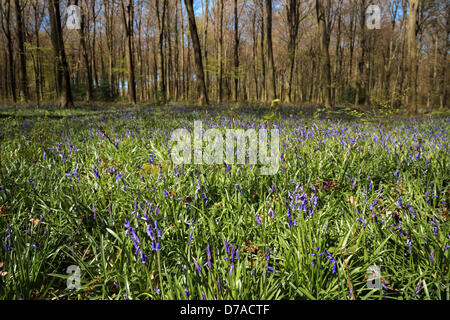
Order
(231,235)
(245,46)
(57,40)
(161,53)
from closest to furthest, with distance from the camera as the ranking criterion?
1. (231,235)
2. (57,40)
3. (161,53)
4. (245,46)

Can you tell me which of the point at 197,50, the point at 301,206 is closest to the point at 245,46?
the point at 197,50

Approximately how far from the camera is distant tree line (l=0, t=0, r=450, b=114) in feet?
50.9

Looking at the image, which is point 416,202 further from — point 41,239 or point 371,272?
point 41,239

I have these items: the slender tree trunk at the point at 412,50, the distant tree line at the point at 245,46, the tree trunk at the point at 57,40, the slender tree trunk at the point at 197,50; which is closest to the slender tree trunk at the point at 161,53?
the distant tree line at the point at 245,46

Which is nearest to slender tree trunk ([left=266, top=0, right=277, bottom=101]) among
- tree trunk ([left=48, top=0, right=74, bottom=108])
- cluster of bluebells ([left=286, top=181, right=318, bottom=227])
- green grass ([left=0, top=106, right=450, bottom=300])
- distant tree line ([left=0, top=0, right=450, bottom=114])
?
distant tree line ([left=0, top=0, right=450, bottom=114])

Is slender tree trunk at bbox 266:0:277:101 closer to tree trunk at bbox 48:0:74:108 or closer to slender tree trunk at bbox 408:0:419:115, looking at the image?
slender tree trunk at bbox 408:0:419:115

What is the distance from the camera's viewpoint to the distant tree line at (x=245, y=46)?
15.5 m

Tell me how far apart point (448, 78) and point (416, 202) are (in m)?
44.4

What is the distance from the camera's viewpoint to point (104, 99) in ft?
101

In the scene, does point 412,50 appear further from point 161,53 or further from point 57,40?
point 161,53

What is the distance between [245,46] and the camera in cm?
5462

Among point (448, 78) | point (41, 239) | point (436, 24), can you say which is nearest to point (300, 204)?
point (41, 239)

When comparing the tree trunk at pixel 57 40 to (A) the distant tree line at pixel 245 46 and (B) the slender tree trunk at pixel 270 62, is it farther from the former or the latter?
(B) the slender tree trunk at pixel 270 62

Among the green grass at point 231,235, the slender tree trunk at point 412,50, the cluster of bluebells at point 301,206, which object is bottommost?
the green grass at point 231,235
